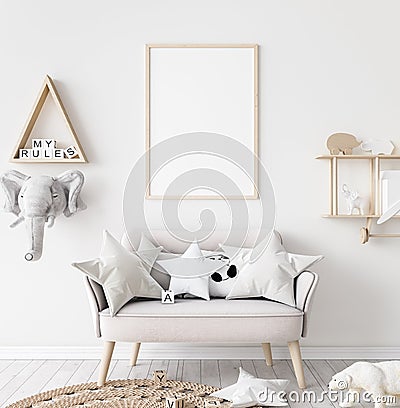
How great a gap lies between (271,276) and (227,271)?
0.93 ft

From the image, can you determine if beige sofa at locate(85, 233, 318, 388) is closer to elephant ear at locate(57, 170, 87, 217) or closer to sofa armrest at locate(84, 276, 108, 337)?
sofa armrest at locate(84, 276, 108, 337)

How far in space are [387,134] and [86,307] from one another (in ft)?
6.94

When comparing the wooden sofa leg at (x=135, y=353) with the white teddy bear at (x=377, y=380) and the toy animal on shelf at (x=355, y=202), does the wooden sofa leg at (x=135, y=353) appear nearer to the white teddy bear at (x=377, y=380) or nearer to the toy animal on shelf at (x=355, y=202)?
the white teddy bear at (x=377, y=380)

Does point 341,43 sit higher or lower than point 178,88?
higher

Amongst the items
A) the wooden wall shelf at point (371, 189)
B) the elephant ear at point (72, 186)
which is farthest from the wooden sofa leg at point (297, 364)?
the elephant ear at point (72, 186)

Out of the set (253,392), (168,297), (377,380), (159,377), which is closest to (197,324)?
(168,297)

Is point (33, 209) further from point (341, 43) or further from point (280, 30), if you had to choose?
point (341, 43)

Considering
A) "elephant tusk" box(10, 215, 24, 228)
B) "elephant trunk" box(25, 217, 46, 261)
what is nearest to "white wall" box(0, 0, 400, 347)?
"elephant tusk" box(10, 215, 24, 228)

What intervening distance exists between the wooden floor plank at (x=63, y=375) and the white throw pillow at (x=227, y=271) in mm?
904

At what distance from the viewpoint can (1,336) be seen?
4207 mm

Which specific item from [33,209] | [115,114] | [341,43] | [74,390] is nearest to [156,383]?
[74,390]

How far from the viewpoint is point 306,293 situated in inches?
140

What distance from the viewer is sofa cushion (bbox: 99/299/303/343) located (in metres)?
3.47

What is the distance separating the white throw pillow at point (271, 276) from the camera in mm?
3686
